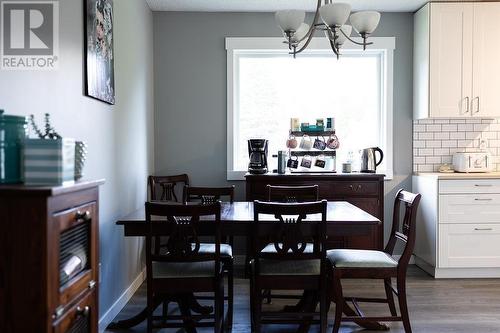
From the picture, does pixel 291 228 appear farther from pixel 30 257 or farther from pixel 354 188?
pixel 354 188

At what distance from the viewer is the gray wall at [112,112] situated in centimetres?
206

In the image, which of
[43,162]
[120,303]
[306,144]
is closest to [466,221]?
[306,144]

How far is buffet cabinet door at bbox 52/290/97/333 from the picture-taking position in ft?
4.56

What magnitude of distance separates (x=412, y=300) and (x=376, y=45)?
2.51 metres

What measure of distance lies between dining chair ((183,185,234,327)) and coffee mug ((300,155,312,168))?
1050 millimetres

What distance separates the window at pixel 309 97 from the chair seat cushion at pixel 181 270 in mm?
2187

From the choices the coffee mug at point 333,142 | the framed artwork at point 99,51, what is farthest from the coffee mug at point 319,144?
the framed artwork at point 99,51

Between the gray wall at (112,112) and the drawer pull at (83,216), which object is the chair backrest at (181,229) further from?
the drawer pull at (83,216)

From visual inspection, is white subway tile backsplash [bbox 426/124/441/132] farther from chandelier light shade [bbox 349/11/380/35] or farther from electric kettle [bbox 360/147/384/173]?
chandelier light shade [bbox 349/11/380/35]

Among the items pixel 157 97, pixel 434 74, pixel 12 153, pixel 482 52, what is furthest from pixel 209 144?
pixel 12 153

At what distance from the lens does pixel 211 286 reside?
2525mm

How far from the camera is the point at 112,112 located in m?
3.13

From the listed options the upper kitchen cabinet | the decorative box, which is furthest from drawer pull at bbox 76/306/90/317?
the upper kitchen cabinet

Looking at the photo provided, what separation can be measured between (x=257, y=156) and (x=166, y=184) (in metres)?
0.89
